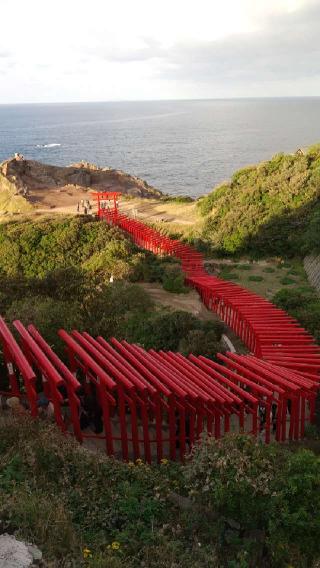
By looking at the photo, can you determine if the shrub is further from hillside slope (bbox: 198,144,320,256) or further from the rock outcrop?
the rock outcrop

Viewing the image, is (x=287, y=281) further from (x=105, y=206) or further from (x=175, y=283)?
(x=105, y=206)

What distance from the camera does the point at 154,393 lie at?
31.7 ft

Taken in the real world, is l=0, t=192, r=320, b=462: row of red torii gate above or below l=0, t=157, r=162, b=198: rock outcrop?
below

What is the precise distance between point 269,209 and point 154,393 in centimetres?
2537

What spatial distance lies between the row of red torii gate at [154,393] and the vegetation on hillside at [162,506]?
62.3 inches

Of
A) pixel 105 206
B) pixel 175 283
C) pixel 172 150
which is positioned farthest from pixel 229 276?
pixel 172 150

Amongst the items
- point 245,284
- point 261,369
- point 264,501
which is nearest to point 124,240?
point 245,284

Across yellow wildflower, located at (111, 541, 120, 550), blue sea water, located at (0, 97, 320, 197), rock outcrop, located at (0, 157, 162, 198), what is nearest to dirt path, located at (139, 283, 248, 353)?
yellow wildflower, located at (111, 541, 120, 550)

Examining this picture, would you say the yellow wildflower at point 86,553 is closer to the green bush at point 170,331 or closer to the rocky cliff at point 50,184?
the green bush at point 170,331

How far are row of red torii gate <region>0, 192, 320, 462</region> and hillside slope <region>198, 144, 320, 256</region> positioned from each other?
15325 mm

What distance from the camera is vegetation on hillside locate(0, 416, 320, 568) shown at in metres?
5.91

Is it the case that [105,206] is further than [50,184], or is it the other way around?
[50,184]

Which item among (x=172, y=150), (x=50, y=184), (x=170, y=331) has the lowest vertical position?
(x=170, y=331)

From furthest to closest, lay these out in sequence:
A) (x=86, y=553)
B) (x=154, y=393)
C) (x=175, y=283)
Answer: (x=175, y=283), (x=154, y=393), (x=86, y=553)
